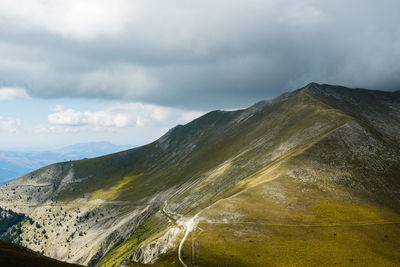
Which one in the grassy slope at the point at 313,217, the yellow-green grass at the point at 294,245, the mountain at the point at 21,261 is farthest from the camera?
the grassy slope at the point at 313,217

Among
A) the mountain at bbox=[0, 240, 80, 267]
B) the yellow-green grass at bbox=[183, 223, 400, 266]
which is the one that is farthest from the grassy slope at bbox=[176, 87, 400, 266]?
the mountain at bbox=[0, 240, 80, 267]

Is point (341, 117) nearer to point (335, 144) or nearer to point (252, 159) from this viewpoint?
point (335, 144)

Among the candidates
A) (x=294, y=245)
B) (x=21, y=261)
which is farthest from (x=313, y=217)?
(x=21, y=261)

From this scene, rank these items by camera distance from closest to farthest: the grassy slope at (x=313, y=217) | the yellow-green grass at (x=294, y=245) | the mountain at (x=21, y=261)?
the mountain at (x=21, y=261) → the yellow-green grass at (x=294, y=245) → the grassy slope at (x=313, y=217)

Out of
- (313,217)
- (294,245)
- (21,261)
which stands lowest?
(294,245)

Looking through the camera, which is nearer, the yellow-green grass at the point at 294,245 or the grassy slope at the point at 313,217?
the yellow-green grass at the point at 294,245

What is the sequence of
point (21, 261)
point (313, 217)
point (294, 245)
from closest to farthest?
1. point (21, 261)
2. point (294, 245)
3. point (313, 217)

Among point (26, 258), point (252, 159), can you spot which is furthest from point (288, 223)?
point (252, 159)

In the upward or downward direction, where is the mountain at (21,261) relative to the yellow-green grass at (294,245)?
upward

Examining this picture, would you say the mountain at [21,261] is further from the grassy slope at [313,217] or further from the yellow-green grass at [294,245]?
the grassy slope at [313,217]

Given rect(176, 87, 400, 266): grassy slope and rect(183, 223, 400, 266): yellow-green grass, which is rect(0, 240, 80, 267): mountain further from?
rect(176, 87, 400, 266): grassy slope

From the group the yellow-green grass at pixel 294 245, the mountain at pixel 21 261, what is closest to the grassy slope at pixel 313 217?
the yellow-green grass at pixel 294 245

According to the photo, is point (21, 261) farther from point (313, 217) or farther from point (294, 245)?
point (313, 217)

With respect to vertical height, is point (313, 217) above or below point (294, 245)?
above
